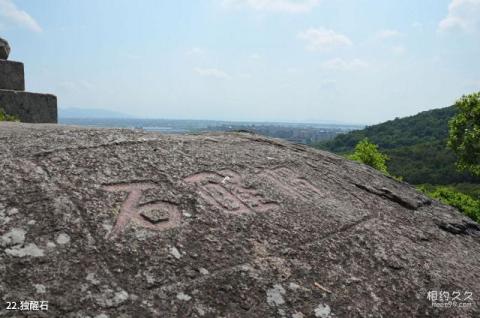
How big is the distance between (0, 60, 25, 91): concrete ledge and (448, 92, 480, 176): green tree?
2013 centimetres

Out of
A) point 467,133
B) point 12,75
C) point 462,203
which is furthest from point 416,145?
point 12,75

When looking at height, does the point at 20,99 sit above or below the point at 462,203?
above

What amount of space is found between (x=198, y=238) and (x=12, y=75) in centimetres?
896

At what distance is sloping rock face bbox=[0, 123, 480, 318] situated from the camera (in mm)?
3102

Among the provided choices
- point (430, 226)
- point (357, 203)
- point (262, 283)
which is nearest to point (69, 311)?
point (262, 283)

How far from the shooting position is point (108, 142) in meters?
4.66

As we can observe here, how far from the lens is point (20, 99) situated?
400 inches

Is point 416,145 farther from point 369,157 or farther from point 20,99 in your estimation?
point 20,99

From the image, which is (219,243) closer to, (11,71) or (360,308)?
(360,308)

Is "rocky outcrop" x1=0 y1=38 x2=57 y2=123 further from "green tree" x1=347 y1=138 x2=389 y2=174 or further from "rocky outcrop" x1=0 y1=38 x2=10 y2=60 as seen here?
"green tree" x1=347 y1=138 x2=389 y2=174

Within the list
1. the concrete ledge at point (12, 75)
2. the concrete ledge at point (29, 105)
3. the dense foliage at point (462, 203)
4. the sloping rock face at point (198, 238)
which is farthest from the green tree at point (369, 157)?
the sloping rock face at point (198, 238)

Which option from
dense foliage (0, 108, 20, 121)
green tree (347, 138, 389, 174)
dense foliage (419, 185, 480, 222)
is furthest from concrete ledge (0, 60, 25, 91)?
dense foliage (419, 185, 480, 222)

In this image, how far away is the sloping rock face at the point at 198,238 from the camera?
3.10 meters

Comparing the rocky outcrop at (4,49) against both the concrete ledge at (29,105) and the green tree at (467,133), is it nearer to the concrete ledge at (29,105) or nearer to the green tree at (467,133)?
the concrete ledge at (29,105)
